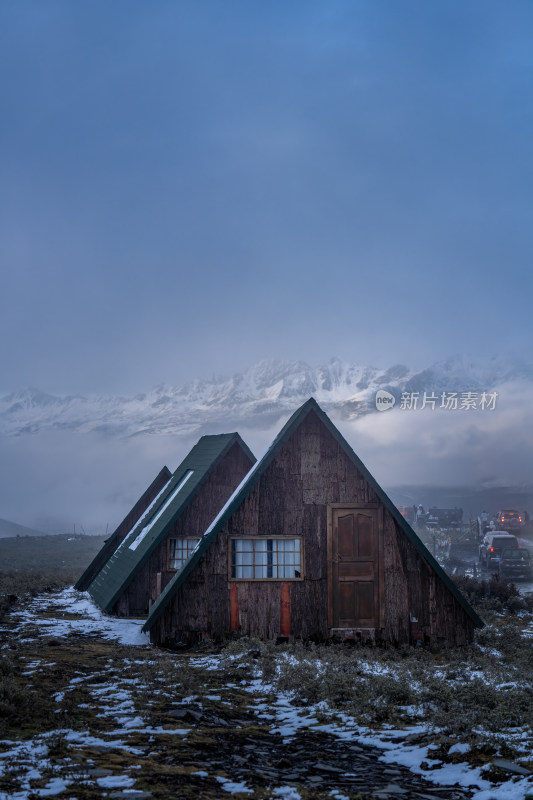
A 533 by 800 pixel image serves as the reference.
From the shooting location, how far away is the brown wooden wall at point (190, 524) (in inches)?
781

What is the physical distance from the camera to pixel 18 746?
7449 mm

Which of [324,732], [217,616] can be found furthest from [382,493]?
[324,732]

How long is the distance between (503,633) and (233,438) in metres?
8.73

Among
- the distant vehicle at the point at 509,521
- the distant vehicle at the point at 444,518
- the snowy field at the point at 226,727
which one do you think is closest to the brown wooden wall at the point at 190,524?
the snowy field at the point at 226,727

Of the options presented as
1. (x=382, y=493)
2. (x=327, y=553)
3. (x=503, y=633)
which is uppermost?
(x=382, y=493)

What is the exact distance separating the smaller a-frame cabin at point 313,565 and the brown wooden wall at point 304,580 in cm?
2

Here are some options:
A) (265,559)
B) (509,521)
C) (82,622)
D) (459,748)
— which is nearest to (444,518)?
(509,521)

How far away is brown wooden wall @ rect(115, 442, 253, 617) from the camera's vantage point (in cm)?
1983

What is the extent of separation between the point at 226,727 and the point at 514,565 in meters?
31.6

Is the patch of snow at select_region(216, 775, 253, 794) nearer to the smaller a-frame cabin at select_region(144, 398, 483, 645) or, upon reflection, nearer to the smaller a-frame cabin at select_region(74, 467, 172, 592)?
the smaller a-frame cabin at select_region(144, 398, 483, 645)

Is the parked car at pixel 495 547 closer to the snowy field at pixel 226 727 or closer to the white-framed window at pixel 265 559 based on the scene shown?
the white-framed window at pixel 265 559

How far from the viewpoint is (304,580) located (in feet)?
51.9

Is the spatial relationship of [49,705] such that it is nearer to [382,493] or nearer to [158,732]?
[158,732]

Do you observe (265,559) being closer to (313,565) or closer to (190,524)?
(313,565)
